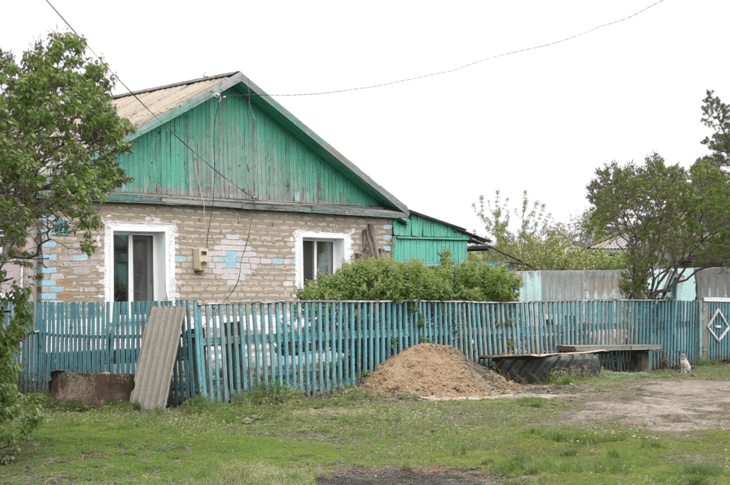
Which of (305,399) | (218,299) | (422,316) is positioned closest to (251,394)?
(305,399)

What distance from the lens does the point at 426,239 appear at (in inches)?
830

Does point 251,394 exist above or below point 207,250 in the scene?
below

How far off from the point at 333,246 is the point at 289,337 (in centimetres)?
653

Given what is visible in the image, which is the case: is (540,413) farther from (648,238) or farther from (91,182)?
(648,238)

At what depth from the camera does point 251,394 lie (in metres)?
12.3

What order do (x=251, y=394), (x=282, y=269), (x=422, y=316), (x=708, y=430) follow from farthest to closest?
1. (x=282, y=269)
2. (x=422, y=316)
3. (x=251, y=394)
4. (x=708, y=430)

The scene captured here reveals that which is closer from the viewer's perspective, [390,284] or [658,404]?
[658,404]

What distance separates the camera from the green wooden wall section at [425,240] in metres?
20.4

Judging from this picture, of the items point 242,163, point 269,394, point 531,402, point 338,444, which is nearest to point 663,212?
point 531,402

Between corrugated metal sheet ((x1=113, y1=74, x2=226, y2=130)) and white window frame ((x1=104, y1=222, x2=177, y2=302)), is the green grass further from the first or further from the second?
corrugated metal sheet ((x1=113, y1=74, x2=226, y2=130))

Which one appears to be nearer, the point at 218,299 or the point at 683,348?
the point at 218,299

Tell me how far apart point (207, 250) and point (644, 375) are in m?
8.63

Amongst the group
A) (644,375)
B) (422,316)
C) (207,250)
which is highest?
(207,250)

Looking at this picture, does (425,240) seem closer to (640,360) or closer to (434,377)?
(640,360)
